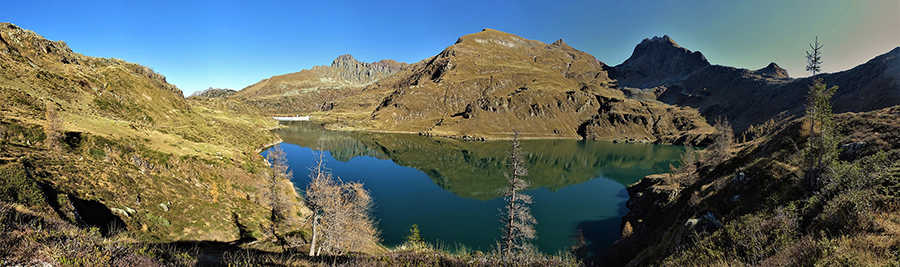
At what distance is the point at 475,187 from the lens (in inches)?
2365

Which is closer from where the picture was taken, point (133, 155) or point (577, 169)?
point (133, 155)

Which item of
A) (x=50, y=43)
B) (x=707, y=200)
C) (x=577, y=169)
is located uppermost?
(x=50, y=43)

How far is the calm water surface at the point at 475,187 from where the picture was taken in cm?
3584

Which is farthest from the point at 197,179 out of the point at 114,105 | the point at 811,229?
the point at 811,229

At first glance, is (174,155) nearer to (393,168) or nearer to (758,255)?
(758,255)

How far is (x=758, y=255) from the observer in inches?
328

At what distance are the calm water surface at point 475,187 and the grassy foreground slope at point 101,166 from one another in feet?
30.7

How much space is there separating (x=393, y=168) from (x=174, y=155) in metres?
54.0

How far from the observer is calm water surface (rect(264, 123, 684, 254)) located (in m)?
35.8

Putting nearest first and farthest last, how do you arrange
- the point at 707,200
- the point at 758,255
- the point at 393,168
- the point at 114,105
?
the point at 758,255, the point at 707,200, the point at 114,105, the point at 393,168

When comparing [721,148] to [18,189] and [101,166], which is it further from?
[101,166]

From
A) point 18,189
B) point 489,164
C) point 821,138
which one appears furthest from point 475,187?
point 18,189

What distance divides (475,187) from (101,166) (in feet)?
170

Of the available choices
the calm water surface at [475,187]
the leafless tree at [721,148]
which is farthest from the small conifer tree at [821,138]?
the leafless tree at [721,148]
